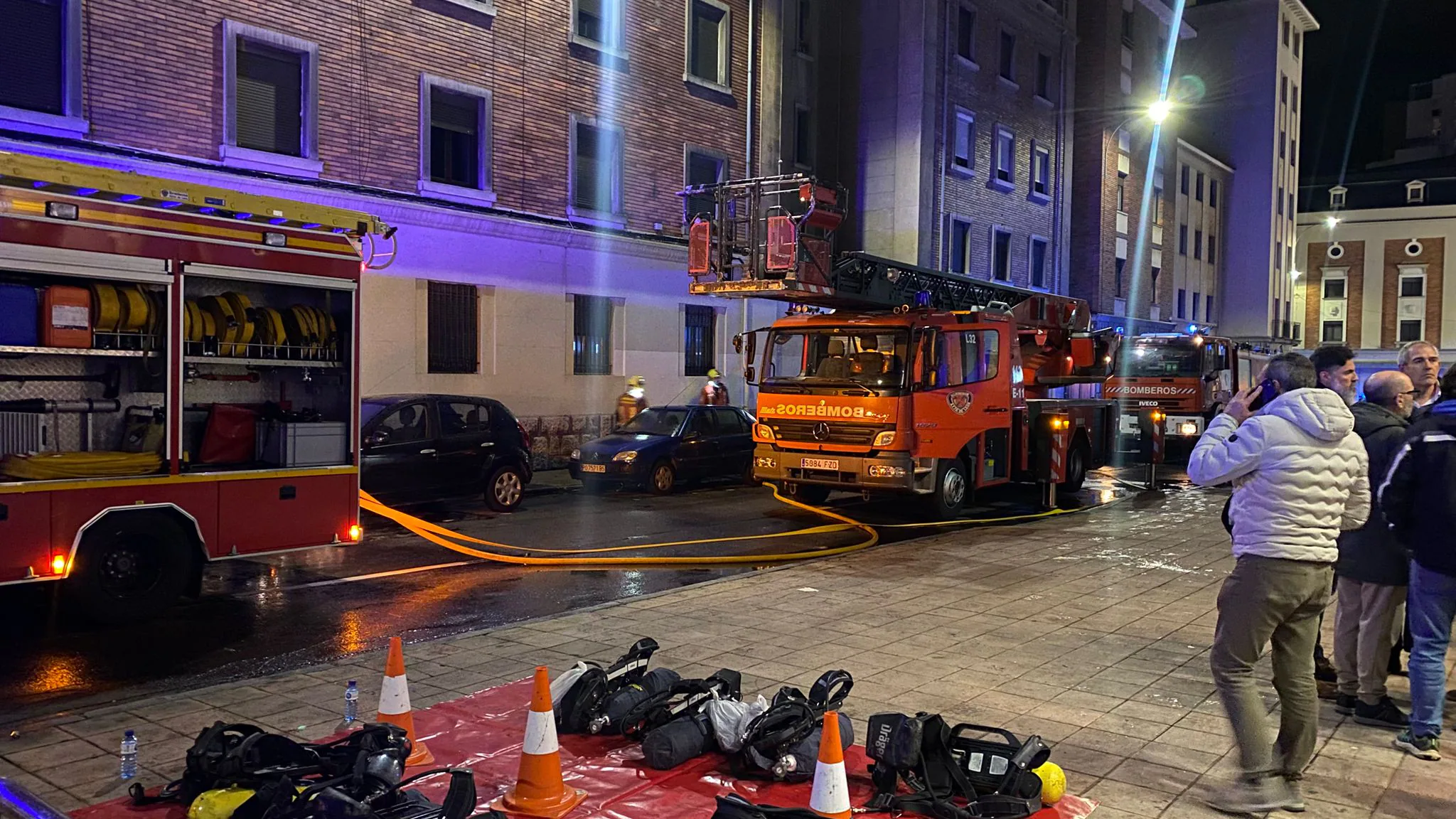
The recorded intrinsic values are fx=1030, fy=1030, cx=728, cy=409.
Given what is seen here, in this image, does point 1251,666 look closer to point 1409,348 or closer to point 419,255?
point 1409,348

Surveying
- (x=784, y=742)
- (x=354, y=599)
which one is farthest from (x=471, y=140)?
(x=784, y=742)

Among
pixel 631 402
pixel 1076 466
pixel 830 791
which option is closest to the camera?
pixel 830 791

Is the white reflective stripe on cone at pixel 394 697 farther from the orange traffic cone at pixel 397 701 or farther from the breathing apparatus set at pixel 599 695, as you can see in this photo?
the breathing apparatus set at pixel 599 695

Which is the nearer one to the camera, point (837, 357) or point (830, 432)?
point (830, 432)

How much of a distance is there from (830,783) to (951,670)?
2739 millimetres

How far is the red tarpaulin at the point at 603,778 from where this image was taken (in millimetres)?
4172

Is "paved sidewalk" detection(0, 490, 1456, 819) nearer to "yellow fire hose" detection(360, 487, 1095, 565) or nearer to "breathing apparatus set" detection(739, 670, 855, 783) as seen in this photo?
"yellow fire hose" detection(360, 487, 1095, 565)

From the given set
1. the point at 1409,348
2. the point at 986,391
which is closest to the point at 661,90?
the point at 986,391

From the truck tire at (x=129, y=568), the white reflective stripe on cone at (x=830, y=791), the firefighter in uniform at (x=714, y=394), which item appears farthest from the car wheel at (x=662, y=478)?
the white reflective stripe on cone at (x=830, y=791)

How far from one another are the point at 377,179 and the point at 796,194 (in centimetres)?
815

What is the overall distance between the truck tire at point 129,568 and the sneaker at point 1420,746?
7.86 metres

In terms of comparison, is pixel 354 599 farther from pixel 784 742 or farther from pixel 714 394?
pixel 714 394

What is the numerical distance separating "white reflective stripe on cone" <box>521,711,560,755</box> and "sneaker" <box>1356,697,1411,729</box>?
14.0ft

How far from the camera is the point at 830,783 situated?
3.78m
